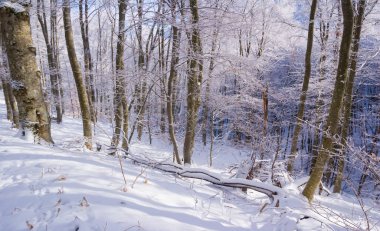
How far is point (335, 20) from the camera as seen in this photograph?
11.6 m

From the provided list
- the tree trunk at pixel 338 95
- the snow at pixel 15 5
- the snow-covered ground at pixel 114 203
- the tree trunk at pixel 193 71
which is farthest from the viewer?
the tree trunk at pixel 193 71

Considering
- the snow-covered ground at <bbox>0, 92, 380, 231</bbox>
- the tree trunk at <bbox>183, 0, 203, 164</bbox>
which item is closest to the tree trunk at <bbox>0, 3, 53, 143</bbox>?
the snow-covered ground at <bbox>0, 92, 380, 231</bbox>

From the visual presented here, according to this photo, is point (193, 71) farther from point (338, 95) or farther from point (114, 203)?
point (114, 203)

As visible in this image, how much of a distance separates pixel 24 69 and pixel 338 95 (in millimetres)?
4870

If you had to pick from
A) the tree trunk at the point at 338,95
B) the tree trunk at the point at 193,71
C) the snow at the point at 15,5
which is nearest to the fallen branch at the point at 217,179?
the tree trunk at the point at 338,95

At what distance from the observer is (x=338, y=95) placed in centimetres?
475

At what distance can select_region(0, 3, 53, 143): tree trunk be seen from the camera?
15.9 feet

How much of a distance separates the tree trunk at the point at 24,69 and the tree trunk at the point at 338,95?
4.48 metres

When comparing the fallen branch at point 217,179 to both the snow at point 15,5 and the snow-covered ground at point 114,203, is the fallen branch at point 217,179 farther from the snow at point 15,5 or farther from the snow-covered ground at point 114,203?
the snow at point 15,5

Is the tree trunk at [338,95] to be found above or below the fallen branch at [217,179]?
above

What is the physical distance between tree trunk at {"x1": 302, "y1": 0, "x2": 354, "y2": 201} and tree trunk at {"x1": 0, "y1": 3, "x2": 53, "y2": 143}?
4.48 metres

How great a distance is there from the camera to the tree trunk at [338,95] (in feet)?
14.8

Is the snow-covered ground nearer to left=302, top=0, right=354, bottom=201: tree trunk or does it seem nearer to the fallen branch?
the fallen branch

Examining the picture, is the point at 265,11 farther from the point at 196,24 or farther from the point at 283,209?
the point at 283,209
